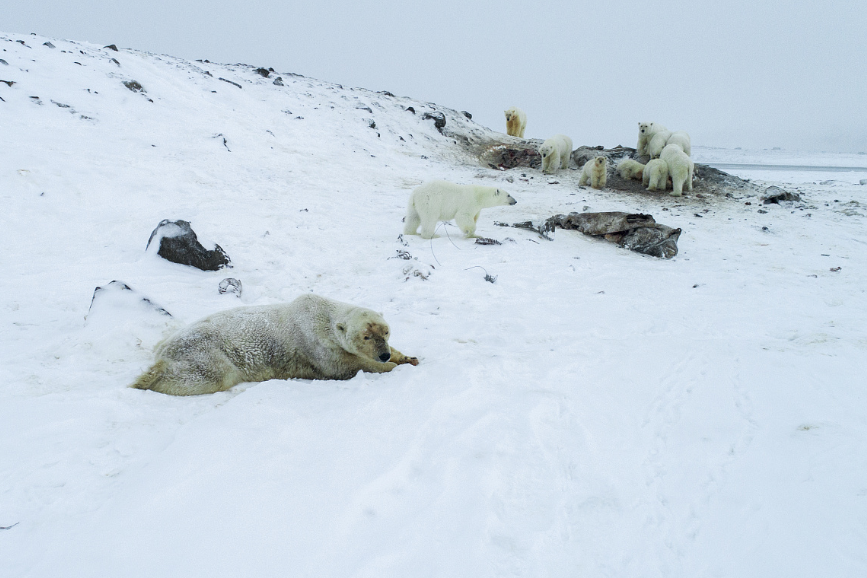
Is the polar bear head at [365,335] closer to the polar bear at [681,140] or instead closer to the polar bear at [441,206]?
the polar bear at [441,206]

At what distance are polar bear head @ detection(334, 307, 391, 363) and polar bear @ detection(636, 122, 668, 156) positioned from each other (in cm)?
1650

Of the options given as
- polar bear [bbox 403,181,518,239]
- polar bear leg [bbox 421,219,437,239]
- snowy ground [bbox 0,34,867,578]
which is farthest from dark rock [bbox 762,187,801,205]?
polar bear leg [bbox 421,219,437,239]

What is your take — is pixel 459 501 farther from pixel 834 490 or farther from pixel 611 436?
pixel 834 490

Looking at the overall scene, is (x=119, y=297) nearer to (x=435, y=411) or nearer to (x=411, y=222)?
(x=435, y=411)

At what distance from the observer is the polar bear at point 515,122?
25.3 meters

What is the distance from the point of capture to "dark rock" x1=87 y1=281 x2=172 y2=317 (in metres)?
4.36

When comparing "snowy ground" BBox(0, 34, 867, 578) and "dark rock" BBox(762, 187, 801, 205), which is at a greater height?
"dark rock" BBox(762, 187, 801, 205)

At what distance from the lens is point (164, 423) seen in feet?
9.92

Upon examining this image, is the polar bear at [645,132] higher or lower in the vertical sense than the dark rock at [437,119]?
lower

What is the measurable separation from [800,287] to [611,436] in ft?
17.4

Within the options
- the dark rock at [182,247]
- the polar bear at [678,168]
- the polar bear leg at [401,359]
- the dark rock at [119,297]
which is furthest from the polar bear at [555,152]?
the dark rock at [119,297]

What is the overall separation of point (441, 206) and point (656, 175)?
29.1 ft

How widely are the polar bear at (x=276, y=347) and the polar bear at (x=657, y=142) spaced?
15573 mm

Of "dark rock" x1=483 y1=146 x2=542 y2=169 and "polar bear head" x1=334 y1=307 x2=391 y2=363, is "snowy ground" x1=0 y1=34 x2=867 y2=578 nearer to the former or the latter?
"polar bear head" x1=334 y1=307 x2=391 y2=363
